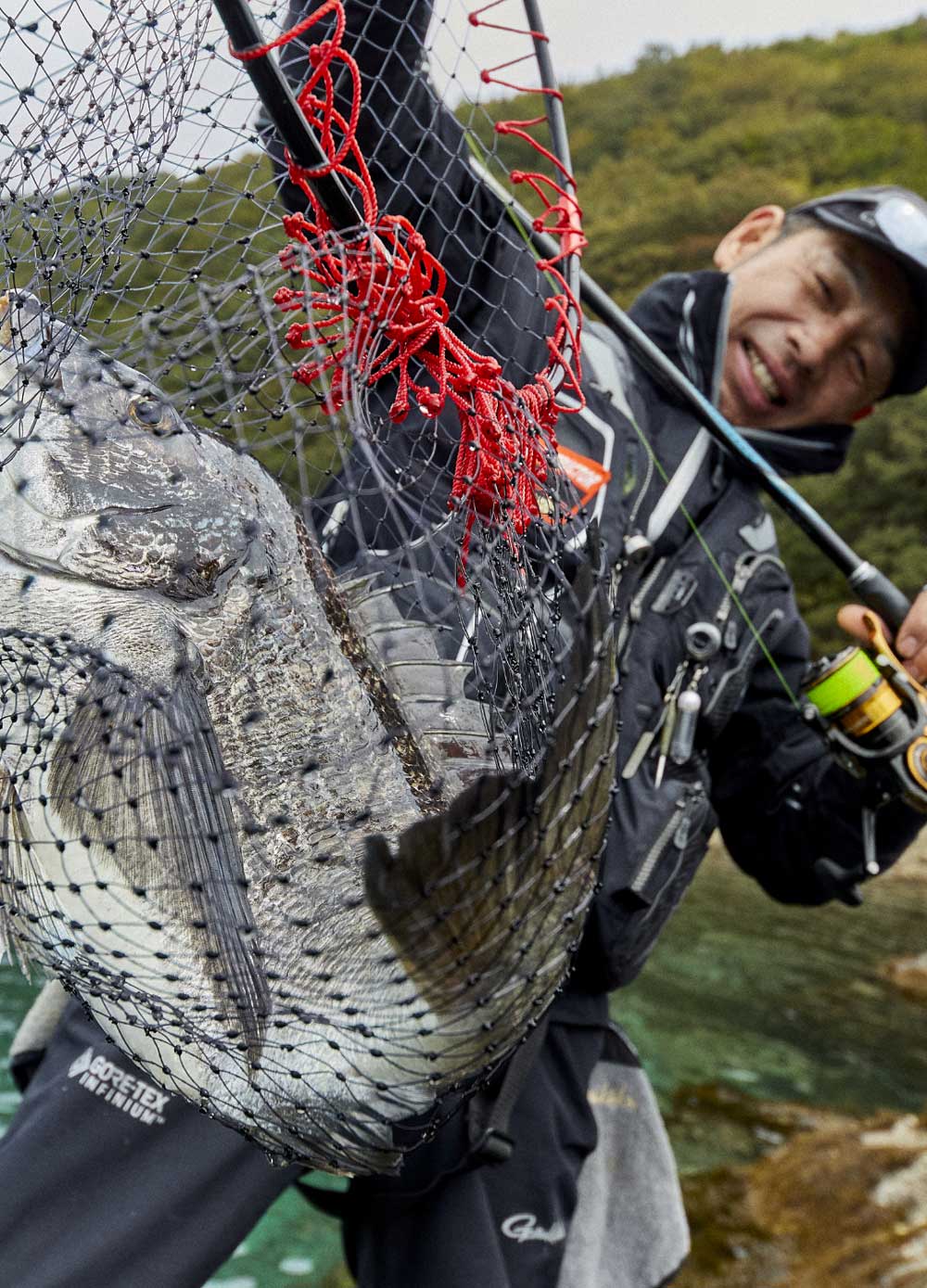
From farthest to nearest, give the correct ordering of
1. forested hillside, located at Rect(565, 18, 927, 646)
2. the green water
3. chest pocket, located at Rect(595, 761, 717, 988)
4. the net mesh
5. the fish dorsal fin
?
forested hillside, located at Rect(565, 18, 927, 646) → the green water → chest pocket, located at Rect(595, 761, 717, 988) → the fish dorsal fin → the net mesh

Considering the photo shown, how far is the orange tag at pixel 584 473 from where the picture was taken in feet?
7.28

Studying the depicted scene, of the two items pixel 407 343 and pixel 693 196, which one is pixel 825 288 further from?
pixel 693 196

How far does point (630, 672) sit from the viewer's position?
2.42 meters

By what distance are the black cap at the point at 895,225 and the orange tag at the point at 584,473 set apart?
3.83ft

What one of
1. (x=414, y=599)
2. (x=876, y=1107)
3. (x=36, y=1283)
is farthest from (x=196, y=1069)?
(x=876, y=1107)

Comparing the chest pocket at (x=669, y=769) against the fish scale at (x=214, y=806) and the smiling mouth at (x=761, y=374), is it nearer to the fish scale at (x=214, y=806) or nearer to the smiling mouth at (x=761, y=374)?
the smiling mouth at (x=761, y=374)

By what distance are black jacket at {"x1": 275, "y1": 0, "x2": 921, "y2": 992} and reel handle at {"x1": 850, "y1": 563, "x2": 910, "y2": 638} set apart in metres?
0.18

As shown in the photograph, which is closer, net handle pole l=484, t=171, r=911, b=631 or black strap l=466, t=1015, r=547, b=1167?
black strap l=466, t=1015, r=547, b=1167

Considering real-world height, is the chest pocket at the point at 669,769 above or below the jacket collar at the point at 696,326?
below

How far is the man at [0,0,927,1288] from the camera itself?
2.09m

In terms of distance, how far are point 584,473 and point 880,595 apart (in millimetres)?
1046

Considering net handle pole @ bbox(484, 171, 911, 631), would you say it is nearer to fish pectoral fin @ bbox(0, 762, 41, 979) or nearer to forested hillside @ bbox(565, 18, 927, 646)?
fish pectoral fin @ bbox(0, 762, 41, 979)

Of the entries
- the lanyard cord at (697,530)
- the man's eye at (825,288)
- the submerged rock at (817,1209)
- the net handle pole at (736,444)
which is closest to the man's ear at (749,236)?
the man's eye at (825,288)

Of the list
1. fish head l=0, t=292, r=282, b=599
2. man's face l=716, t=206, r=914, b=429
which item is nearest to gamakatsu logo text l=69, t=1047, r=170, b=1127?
fish head l=0, t=292, r=282, b=599
